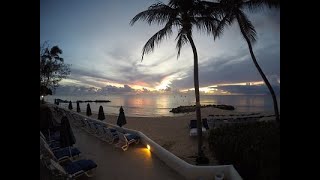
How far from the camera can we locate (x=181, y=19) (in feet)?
25.0

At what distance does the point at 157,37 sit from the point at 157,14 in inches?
29.7

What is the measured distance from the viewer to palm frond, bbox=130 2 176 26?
744 cm

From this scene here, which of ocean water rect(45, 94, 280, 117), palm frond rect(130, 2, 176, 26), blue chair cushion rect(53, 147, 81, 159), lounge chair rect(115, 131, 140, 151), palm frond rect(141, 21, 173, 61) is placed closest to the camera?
blue chair cushion rect(53, 147, 81, 159)

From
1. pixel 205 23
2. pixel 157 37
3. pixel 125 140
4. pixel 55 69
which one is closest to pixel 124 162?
pixel 125 140

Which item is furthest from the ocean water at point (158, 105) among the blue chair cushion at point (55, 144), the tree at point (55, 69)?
the blue chair cushion at point (55, 144)

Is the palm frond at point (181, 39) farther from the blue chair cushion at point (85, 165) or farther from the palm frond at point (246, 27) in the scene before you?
the blue chair cushion at point (85, 165)

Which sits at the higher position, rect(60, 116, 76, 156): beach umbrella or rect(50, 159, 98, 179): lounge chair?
rect(60, 116, 76, 156): beach umbrella

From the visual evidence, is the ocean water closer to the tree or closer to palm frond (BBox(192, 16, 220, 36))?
the tree

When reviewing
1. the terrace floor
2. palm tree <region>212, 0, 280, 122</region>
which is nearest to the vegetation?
the terrace floor

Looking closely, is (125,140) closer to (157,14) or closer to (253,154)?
(253,154)

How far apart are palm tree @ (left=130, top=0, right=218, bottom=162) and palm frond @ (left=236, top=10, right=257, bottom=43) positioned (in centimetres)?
380

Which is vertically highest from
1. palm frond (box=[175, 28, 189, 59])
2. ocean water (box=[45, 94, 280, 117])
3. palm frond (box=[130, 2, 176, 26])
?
palm frond (box=[130, 2, 176, 26])
